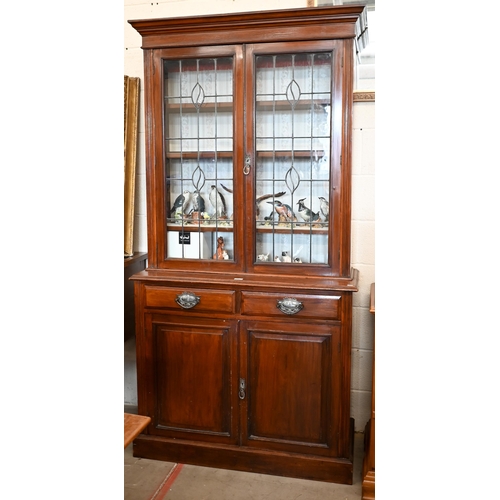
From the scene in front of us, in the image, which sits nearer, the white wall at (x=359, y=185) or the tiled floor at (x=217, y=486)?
the tiled floor at (x=217, y=486)

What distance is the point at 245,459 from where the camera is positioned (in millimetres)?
1937

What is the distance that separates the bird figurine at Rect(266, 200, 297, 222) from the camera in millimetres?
2004

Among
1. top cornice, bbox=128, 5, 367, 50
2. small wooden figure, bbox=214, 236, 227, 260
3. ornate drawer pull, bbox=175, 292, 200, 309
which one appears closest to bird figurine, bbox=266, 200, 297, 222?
small wooden figure, bbox=214, 236, 227, 260

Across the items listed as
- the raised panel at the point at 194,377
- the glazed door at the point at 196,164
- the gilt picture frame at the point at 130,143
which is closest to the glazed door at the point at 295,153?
the glazed door at the point at 196,164

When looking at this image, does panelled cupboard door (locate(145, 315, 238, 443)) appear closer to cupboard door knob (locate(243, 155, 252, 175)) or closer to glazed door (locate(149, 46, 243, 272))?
glazed door (locate(149, 46, 243, 272))

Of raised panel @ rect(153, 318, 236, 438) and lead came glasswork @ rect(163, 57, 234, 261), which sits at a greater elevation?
lead came glasswork @ rect(163, 57, 234, 261)

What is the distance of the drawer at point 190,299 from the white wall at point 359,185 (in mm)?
670

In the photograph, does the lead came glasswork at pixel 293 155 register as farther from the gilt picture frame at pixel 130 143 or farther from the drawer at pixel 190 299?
the gilt picture frame at pixel 130 143

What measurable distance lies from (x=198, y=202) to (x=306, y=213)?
489mm

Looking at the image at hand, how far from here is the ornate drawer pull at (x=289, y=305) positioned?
6.03 ft

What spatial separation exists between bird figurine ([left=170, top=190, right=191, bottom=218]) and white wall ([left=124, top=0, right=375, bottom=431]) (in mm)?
509

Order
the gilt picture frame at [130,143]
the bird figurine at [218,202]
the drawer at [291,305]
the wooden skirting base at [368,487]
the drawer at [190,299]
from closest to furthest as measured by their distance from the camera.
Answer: the wooden skirting base at [368,487] → the drawer at [291,305] → the drawer at [190,299] → the bird figurine at [218,202] → the gilt picture frame at [130,143]
